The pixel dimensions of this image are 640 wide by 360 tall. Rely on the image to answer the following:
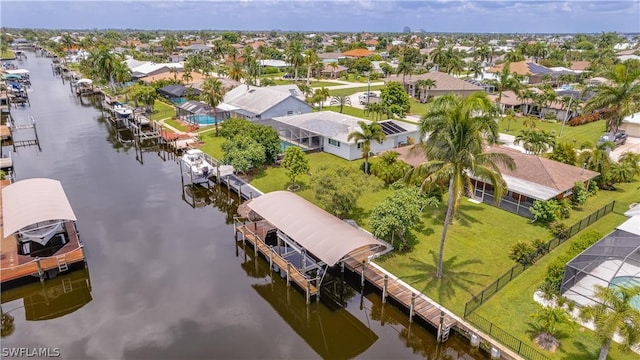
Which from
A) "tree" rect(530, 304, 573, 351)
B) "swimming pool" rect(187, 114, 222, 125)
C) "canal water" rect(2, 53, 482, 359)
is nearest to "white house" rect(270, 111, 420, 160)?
"swimming pool" rect(187, 114, 222, 125)

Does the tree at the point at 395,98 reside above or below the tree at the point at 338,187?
above

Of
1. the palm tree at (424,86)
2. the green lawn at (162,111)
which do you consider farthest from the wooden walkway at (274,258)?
the palm tree at (424,86)

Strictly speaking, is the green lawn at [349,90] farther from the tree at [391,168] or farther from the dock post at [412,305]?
the dock post at [412,305]

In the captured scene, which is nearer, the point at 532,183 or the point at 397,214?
the point at 397,214

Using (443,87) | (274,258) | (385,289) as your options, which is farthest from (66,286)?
(443,87)

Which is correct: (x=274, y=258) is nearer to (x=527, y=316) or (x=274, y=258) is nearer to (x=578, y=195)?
(x=527, y=316)

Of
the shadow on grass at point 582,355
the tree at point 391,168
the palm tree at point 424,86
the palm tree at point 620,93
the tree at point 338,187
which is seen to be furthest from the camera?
the palm tree at point 424,86

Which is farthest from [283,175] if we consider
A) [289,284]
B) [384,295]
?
[384,295]

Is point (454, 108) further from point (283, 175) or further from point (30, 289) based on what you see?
point (30, 289)
